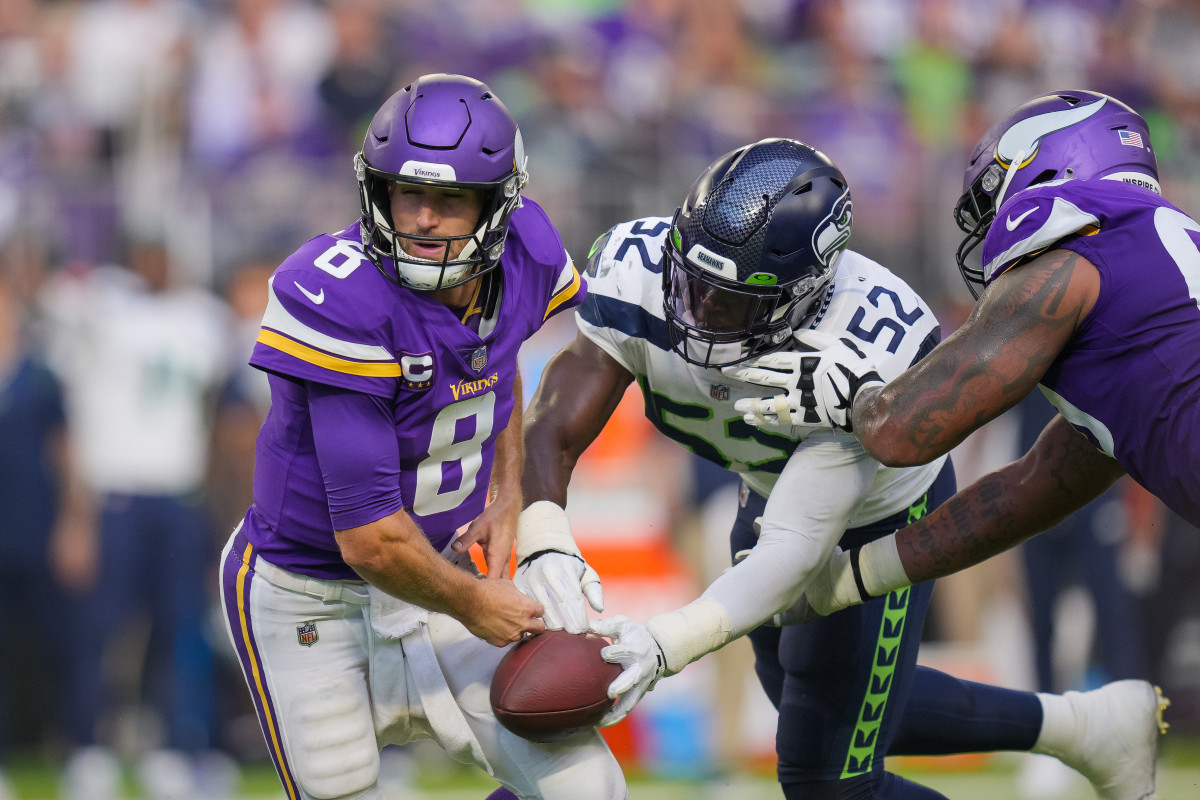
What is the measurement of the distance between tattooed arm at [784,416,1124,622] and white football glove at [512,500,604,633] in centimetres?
61

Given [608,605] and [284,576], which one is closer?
[284,576]

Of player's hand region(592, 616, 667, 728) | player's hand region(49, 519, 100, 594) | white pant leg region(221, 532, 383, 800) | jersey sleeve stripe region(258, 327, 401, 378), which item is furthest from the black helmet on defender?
player's hand region(49, 519, 100, 594)

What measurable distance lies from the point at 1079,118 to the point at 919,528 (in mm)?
1038

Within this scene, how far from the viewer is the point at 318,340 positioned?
2672 mm

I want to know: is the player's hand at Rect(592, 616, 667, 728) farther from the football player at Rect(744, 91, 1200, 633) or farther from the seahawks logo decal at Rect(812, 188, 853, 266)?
the seahawks logo decal at Rect(812, 188, 853, 266)

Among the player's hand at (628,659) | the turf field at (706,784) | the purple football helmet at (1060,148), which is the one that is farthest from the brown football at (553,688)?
the turf field at (706,784)

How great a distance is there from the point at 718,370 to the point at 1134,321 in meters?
1.00

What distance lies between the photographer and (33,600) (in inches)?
250

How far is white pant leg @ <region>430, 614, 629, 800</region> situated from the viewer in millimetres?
2984

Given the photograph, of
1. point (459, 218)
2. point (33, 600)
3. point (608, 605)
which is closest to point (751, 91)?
point (608, 605)

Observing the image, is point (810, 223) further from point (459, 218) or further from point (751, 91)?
point (751, 91)

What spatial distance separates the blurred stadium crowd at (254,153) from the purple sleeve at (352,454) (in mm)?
3770

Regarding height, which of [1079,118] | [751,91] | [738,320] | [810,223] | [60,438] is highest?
[1079,118]

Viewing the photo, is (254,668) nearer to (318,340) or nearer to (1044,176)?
(318,340)
